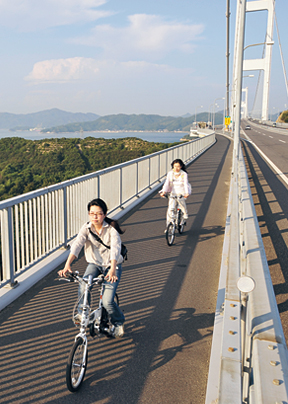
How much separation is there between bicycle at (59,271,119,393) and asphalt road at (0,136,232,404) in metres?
0.13

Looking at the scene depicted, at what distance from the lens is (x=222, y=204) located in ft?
37.9

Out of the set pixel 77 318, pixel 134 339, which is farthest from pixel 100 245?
pixel 134 339

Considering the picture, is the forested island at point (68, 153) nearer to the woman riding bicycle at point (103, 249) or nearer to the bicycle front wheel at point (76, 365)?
the woman riding bicycle at point (103, 249)

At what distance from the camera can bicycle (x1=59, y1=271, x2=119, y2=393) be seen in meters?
3.10

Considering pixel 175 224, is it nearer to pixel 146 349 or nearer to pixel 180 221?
pixel 180 221

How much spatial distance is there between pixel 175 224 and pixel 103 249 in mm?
3813

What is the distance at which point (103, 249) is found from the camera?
3852mm

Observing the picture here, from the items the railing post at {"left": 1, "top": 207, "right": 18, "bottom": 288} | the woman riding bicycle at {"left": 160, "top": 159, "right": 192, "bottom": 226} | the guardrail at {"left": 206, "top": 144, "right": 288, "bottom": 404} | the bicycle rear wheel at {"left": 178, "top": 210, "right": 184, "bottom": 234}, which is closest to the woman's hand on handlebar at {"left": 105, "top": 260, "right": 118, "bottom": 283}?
the guardrail at {"left": 206, "top": 144, "right": 288, "bottom": 404}

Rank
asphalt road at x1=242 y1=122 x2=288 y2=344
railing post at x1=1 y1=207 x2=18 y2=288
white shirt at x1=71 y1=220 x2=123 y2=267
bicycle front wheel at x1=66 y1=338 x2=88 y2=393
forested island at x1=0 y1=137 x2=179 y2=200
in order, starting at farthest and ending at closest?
forested island at x1=0 y1=137 x2=179 y2=200 < asphalt road at x1=242 y1=122 x2=288 y2=344 < railing post at x1=1 y1=207 x2=18 y2=288 < white shirt at x1=71 y1=220 x2=123 y2=267 < bicycle front wheel at x1=66 y1=338 x2=88 y2=393

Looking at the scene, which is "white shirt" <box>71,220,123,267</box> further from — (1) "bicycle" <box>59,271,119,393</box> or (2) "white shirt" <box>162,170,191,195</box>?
(2) "white shirt" <box>162,170,191,195</box>

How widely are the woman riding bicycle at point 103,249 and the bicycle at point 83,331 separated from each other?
84 mm

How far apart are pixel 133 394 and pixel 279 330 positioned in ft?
5.53

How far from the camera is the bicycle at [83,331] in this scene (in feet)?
10.2

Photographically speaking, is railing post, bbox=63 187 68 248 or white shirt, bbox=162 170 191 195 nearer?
railing post, bbox=63 187 68 248
